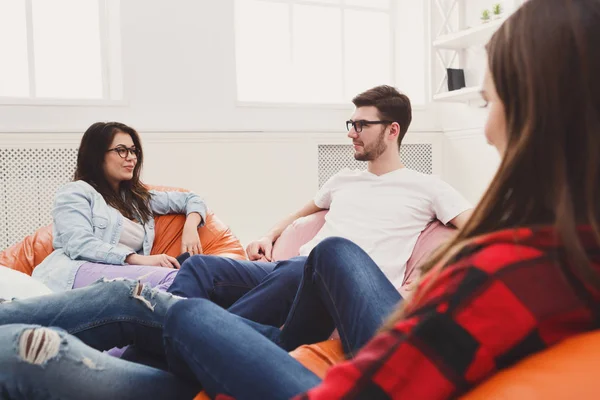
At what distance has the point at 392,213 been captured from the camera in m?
2.31

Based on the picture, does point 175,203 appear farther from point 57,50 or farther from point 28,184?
point 57,50

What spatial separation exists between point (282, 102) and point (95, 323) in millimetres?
2893

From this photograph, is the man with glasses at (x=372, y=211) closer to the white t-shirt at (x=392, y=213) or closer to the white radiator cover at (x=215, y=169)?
the white t-shirt at (x=392, y=213)

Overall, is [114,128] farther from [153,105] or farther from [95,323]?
[95,323]

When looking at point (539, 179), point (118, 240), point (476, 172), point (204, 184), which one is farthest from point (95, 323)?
point (476, 172)

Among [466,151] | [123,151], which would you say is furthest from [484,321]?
[466,151]

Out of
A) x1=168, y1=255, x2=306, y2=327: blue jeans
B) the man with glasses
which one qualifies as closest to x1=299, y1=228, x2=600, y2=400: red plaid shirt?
x1=168, y1=255, x2=306, y2=327: blue jeans

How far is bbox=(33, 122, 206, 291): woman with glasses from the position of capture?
228cm

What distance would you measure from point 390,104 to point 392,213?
52 cm

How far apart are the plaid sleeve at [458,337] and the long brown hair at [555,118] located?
55mm

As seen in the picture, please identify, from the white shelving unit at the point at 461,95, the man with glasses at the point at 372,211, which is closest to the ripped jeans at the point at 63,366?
the man with glasses at the point at 372,211

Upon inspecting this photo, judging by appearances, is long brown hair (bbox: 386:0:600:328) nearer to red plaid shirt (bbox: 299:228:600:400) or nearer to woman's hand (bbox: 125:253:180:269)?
red plaid shirt (bbox: 299:228:600:400)

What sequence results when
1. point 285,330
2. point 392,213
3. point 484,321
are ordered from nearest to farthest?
point 484,321 < point 285,330 < point 392,213

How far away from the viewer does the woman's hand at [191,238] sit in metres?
2.63
